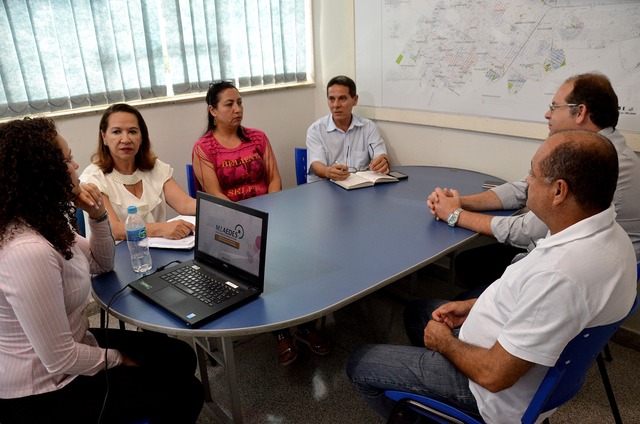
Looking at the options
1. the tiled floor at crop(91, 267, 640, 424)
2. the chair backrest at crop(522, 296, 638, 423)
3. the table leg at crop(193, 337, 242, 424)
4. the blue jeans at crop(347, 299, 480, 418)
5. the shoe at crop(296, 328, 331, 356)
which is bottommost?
the tiled floor at crop(91, 267, 640, 424)

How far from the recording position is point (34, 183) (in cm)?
126

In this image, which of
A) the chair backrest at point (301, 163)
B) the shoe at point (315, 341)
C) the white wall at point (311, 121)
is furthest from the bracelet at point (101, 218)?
the chair backrest at point (301, 163)

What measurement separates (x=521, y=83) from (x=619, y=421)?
172cm

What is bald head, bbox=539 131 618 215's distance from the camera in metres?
1.09

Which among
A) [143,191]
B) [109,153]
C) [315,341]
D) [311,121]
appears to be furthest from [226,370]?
[311,121]

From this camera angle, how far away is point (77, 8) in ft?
8.48

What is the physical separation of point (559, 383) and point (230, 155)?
7.03ft

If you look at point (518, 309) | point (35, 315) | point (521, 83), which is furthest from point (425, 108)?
point (35, 315)

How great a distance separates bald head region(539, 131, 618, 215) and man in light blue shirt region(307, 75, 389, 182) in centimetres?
188

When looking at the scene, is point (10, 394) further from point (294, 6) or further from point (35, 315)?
point (294, 6)

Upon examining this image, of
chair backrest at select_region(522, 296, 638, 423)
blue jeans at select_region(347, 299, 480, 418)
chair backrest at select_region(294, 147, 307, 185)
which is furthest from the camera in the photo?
chair backrest at select_region(294, 147, 307, 185)

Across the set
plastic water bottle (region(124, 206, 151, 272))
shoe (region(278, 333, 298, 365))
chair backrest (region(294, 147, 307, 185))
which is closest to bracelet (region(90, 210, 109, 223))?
plastic water bottle (region(124, 206, 151, 272))

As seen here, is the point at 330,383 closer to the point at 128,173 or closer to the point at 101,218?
the point at 101,218

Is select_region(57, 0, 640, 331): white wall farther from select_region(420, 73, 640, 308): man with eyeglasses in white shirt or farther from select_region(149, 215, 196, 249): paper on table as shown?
select_region(149, 215, 196, 249): paper on table
